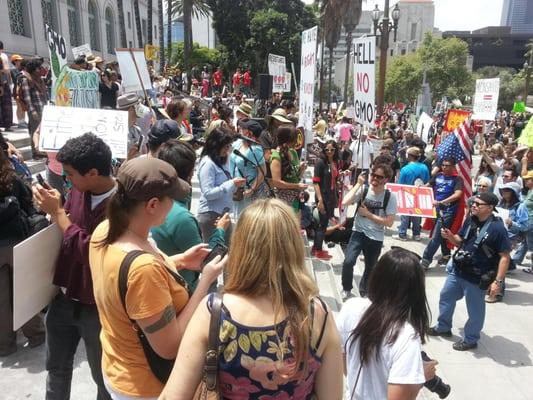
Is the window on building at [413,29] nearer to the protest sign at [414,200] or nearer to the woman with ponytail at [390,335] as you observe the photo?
the protest sign at [414,200]

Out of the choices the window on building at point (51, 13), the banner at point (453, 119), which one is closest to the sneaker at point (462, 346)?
the banner at point (453, 119)

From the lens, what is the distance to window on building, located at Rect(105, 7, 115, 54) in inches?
1565

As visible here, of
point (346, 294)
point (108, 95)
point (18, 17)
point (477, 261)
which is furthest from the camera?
point (18, 17)

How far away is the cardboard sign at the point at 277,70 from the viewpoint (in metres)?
12.3

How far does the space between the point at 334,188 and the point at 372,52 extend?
6.12ft

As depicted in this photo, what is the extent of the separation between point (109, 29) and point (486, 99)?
1516 inches

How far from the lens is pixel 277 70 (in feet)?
41.0

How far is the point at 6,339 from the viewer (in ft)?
10.7

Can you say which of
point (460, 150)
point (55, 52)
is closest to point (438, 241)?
point (460, 150)

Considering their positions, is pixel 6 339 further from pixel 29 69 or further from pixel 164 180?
pixel 29 69

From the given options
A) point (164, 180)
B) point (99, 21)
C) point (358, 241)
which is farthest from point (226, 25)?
point (164, 180)

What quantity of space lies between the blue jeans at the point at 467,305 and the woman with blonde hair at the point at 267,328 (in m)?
3.44

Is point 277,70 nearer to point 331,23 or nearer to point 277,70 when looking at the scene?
point 277,70

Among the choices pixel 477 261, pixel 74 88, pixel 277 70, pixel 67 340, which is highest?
pixel 277 70
